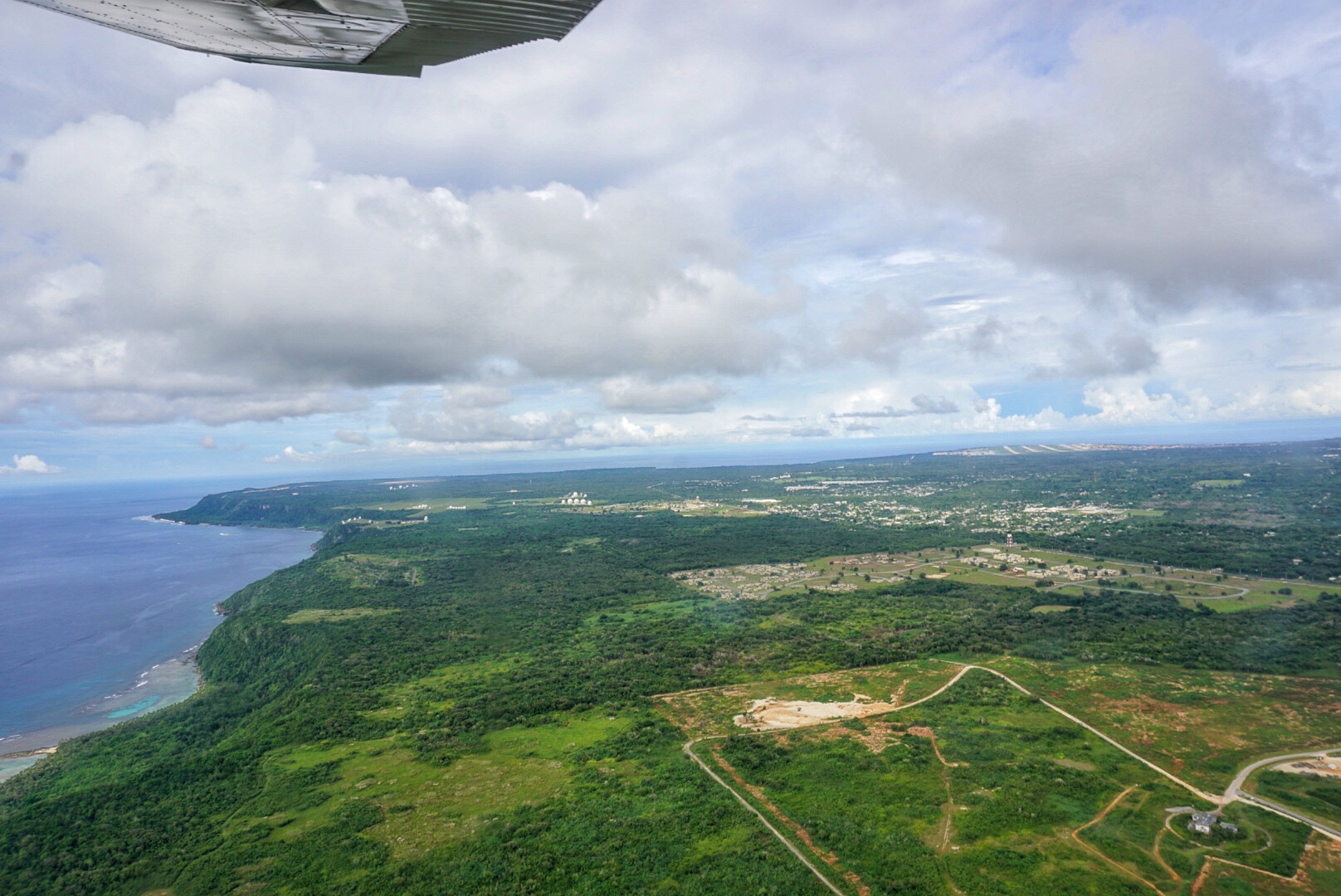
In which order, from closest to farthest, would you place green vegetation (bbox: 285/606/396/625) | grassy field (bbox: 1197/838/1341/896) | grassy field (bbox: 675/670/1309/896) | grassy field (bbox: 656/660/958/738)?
grassy field (bbox: 1197/838/1341/896)
grassy field (bbox: 675/670/1309/896)
grassy field (bbox: 656/660/958/738)
green vegetation (bbox: 285/606/396/625)

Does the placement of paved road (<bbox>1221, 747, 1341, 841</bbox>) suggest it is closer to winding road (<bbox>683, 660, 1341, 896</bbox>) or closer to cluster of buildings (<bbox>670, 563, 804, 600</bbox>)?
winding road (<bbox>683, 660, 1341, 896</bbox>)

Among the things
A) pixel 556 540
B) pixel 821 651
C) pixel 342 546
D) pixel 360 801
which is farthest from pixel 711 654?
pixel 342 546

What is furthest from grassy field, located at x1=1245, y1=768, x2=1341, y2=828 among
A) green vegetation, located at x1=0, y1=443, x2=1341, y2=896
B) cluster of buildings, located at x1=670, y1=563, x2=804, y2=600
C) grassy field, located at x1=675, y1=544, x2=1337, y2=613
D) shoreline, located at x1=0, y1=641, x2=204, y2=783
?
shoreline, located at x1=0, y1=641, x2=204, y2=783

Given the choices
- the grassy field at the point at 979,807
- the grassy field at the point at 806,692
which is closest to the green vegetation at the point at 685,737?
the grassy field at the point at 979,807

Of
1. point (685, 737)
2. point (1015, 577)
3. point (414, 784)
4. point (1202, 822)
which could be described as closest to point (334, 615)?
point (414, 784)

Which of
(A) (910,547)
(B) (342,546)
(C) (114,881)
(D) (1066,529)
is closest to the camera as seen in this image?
(C) (114,881)

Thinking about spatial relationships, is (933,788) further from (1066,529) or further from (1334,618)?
(1066,529)
